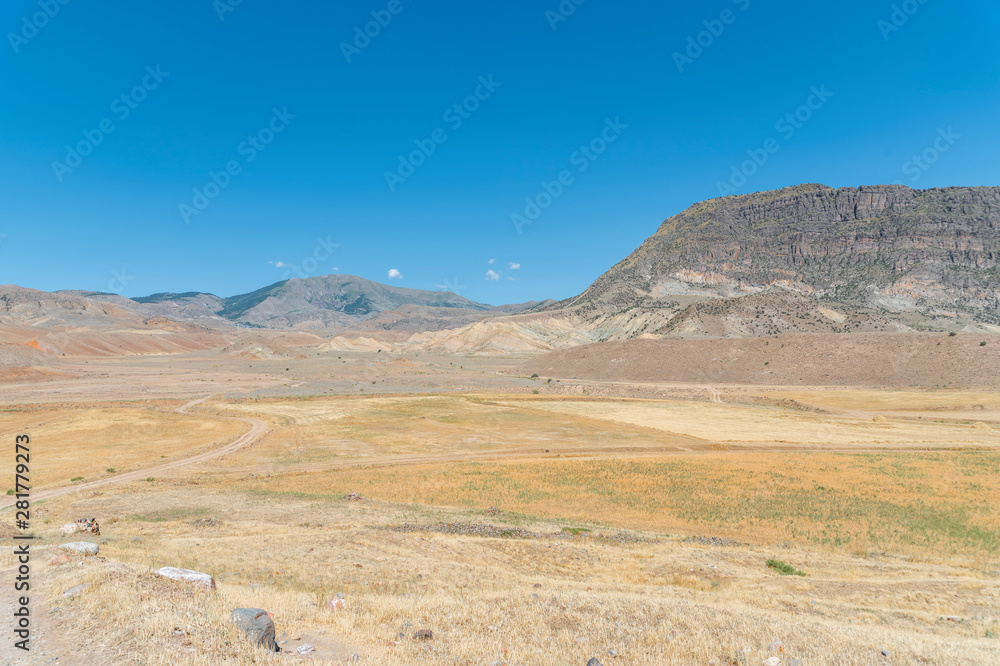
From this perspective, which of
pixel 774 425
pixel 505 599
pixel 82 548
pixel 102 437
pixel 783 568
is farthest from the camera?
pixel 774 425

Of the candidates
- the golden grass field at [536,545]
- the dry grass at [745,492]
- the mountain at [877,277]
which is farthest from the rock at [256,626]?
the mountain at [877,277]

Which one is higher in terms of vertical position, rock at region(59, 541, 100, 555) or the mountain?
the mountain

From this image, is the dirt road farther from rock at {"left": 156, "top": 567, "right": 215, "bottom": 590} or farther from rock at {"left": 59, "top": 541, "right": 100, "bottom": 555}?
rock at {"left": 156, "top": 567, "right": 215, "bottom": 590}

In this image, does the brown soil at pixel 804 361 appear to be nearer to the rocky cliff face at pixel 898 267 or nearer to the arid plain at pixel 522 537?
the arid plain at pixel 522 537

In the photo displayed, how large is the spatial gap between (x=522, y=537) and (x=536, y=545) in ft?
4.12

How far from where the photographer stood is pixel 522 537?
18688 millimetres

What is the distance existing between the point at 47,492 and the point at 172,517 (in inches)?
432

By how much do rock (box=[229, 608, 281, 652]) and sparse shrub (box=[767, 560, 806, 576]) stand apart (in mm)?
14680

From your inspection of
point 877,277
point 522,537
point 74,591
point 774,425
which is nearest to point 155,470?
point 522,537

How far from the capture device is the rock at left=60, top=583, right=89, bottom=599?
9.23m

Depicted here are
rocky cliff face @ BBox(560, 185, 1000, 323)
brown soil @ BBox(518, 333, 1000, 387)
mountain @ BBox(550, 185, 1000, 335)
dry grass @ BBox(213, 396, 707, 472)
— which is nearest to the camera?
dry grass @ BBox(213, 396, 707, 472)

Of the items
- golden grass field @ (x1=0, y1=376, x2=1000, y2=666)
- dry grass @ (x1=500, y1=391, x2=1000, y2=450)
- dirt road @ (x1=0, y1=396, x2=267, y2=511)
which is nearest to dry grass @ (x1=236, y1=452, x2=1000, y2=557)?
golden grass field @ (x1=0, y1=376, x2=1000, y2=666)

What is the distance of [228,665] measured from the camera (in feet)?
24.6

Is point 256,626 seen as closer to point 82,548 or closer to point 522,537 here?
point 82,548
